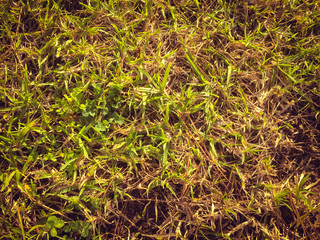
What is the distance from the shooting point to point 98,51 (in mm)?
2061

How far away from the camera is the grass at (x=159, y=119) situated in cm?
187

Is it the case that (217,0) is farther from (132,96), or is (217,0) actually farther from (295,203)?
(295,203)

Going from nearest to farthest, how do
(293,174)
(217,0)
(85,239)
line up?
(85,239) < (293,174) < (217,0)

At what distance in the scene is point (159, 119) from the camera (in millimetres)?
1981

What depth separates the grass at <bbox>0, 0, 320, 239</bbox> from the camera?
1868 mm

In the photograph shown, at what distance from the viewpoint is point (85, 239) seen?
1.86 m

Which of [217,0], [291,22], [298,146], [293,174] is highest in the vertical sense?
[217,0]

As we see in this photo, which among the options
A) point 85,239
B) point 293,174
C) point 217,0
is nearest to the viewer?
point 85,239

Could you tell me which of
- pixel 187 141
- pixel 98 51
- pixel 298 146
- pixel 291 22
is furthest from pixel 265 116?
pixel 98 51

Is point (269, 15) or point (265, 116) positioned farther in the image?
point (269, 15)

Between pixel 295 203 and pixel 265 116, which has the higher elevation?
pixel 265 116

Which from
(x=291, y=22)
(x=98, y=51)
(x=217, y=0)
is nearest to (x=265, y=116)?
(x=291, y=22)

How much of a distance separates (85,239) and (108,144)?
2.51ft

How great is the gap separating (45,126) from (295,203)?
2.15 metres
